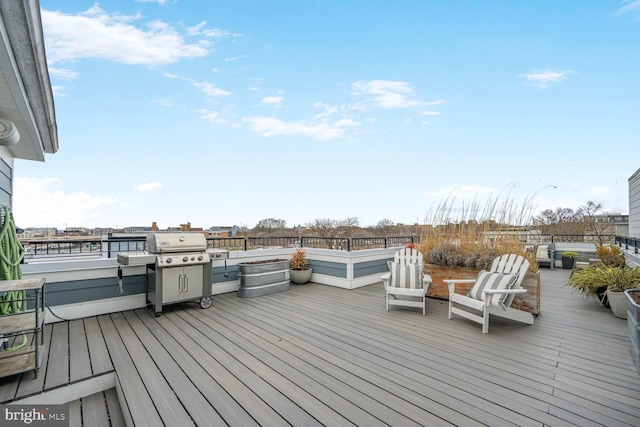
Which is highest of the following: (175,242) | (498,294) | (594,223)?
(594,223)

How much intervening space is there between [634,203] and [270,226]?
967 centimetres

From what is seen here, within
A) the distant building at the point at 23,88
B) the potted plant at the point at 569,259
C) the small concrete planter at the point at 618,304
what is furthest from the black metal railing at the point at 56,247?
the potted plant at the point at 569,259

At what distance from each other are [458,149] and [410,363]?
7.81 metres

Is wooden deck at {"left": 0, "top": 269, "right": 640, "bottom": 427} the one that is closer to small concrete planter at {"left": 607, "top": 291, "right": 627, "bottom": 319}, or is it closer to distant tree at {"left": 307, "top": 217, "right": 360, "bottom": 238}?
small concrete planter at {"left": 607, "top": 291, "right": 627, "bottom": 319}

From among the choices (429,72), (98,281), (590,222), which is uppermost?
(429,72)

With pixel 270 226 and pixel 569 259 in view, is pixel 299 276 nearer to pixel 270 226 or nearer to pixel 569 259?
pixel 270 226

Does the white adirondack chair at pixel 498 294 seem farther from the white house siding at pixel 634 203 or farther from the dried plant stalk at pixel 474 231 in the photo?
the white house siding at pixel 634 203

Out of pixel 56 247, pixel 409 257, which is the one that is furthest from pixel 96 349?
pixel 409 257

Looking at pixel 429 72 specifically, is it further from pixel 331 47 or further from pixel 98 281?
pixel 98 281

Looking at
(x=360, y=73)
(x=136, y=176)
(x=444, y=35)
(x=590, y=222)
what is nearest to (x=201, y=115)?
(x=136, y=176)

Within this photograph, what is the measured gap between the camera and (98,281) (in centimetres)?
379

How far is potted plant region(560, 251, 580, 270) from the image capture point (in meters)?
7.49

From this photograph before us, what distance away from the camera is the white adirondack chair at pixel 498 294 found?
3.16 meters

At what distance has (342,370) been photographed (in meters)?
2.28
